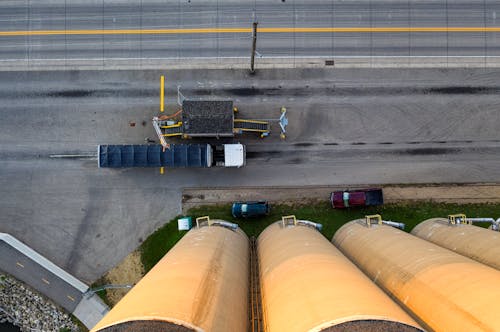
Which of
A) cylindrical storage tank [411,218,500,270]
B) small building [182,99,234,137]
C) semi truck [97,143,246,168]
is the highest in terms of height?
small building [182,99,234,137]

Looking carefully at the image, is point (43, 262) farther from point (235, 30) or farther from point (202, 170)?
point (235, 30)

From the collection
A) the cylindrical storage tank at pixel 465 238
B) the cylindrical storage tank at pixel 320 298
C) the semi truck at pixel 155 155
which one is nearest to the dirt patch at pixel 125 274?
the semi truck at pixel 155 155

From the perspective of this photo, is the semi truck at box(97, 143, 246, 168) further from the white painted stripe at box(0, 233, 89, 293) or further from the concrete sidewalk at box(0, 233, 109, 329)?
the concrete sidewalk at box(0, 233, 109, 329)

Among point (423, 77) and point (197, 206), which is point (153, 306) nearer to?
point (197, 206)

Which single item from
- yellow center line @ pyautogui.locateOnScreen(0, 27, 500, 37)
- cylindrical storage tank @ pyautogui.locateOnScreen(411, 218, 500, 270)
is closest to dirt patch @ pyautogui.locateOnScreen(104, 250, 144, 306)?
yellow center line @ pyautogui.locateOnScreen(0, 27, 500, 37)

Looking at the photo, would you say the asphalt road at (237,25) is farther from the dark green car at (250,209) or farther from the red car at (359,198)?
the dark green car at (250,209)

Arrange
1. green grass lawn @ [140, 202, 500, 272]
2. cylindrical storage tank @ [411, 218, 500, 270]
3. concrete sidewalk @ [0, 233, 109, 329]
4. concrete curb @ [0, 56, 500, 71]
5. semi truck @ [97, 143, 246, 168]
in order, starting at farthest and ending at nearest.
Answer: concrete curb @ [0, 56, 500, 71] < green grass lawn @ [140, 202, 500, 272] < concrete sidewalk @ [0, 233, 109, 329] < semi truck @ [97, 143, 246, 168] < cylindrical storage tank @ [411, 218, 500, 270]

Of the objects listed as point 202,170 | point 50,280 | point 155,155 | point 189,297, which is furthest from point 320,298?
point 50,280
